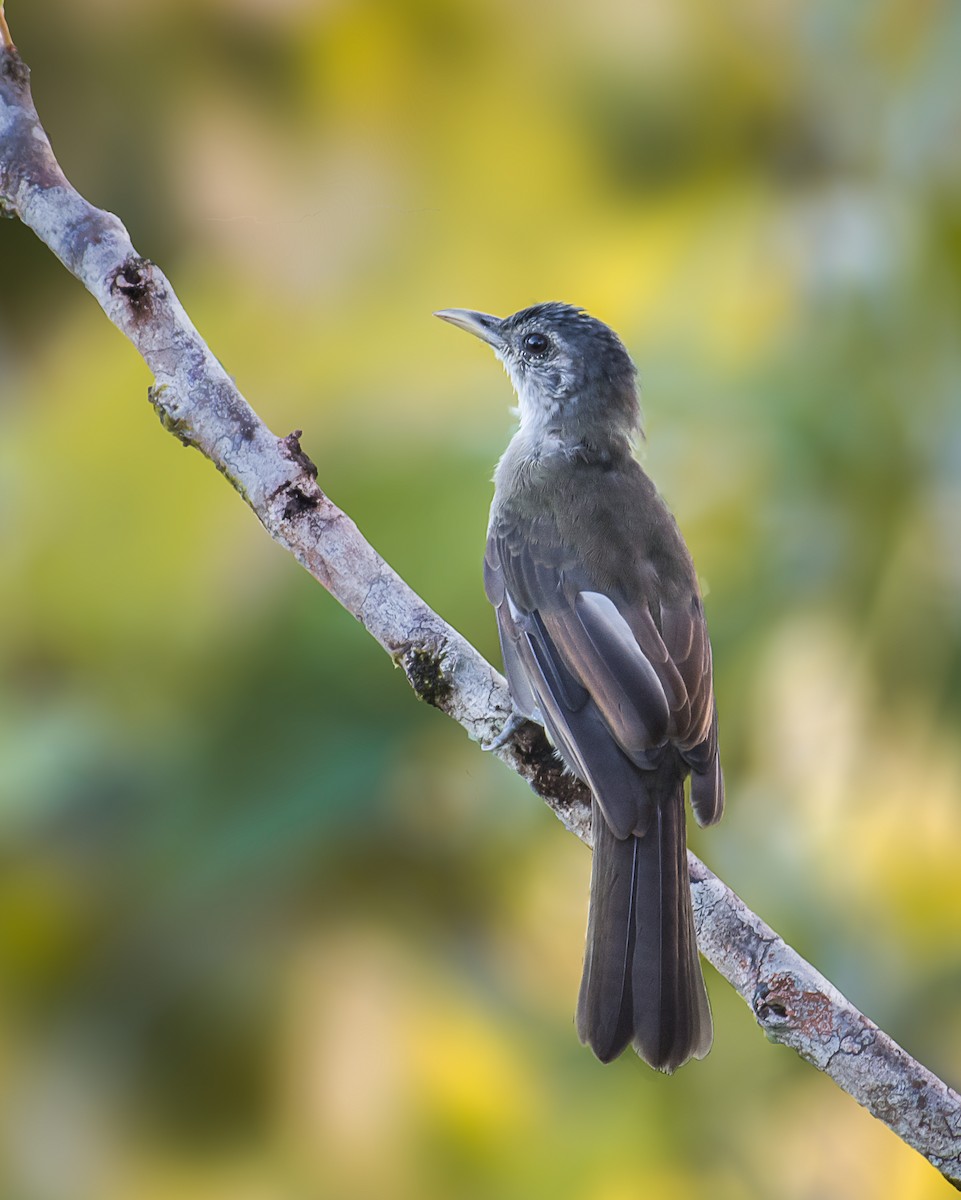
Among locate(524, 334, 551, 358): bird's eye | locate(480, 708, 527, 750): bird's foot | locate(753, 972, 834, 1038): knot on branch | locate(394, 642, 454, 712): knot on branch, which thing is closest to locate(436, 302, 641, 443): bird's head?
locate(524, 334, 551, 358): bird's eye

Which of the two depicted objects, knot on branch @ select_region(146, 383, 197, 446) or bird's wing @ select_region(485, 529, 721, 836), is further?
bird's wing @ select_region(485, 529, 721, 836)

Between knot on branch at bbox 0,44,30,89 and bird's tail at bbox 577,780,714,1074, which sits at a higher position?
knot on branch at bbox 0,44,30,89

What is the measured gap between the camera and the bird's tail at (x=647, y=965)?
2.17 metres

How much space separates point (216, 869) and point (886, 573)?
1.81 m

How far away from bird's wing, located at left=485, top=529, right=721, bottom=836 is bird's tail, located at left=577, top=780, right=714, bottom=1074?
66 mm

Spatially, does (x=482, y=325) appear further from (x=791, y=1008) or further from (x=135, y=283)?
(x=791, y=1008)

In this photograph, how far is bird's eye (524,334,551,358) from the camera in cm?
323

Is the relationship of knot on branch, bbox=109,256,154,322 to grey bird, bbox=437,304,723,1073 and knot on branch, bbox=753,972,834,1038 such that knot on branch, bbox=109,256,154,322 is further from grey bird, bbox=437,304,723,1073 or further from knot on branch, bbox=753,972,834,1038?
knot on branch, bbox=753,972,834,1038

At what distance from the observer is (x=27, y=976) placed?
3.31m

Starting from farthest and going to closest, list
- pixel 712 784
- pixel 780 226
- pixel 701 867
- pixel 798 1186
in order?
pixel 780 226
pixel 798 1186
pixel 712 784
pixel 701 867

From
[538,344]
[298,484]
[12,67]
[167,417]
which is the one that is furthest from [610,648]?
[12,67]

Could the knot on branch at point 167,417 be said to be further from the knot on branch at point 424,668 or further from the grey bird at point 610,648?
the grey bird at point 610,648

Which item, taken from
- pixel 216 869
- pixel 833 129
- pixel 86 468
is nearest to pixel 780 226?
pixel 833 129

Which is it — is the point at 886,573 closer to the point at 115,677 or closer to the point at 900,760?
the point at 900,760
